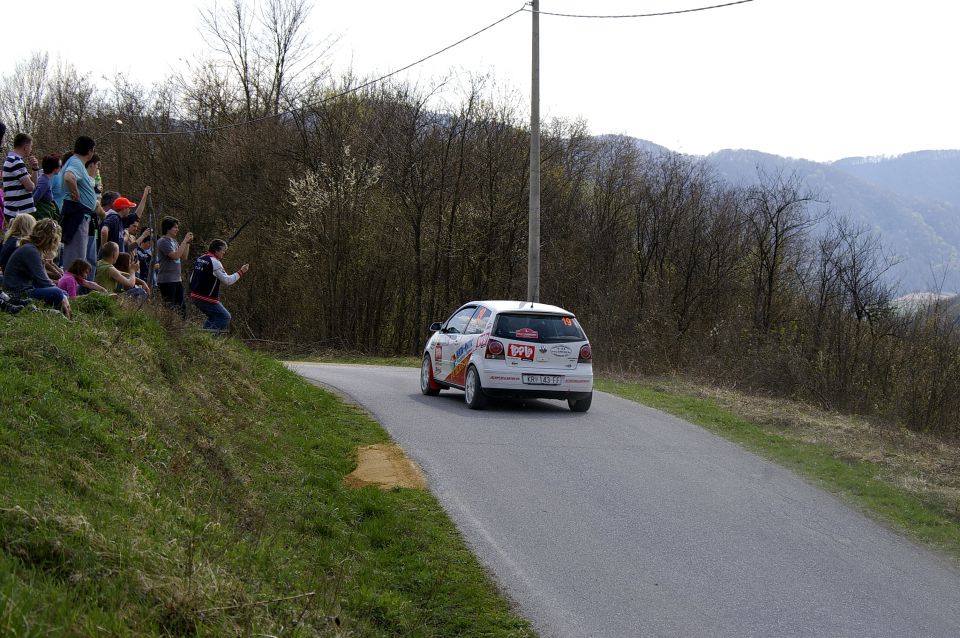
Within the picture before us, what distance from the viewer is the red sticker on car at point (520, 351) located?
14758mm

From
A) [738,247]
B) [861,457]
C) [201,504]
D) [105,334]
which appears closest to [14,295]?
[105,334]

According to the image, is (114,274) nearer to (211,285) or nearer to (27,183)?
(27,183)

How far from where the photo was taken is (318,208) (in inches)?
1515

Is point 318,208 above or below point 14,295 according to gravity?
above

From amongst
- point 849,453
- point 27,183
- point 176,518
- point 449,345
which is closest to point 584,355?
point 449,345

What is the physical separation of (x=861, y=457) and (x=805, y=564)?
534 centimetres

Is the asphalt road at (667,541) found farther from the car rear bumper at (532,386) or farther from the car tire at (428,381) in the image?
the car tire at (428,381)

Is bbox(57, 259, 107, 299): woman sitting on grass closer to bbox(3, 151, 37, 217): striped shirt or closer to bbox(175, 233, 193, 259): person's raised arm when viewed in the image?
bbox(3, 151, 37, 217): striped shirt

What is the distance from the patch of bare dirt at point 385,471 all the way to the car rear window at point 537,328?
3934mm

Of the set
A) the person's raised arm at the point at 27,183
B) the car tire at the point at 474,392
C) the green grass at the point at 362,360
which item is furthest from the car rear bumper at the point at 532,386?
the green grass at the point at 362,360

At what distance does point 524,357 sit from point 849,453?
4.81 m

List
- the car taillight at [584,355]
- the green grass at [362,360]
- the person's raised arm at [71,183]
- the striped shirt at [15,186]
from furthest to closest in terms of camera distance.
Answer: the green grass at [362,360] < the car taillight at [584,355] < the striped shirt at [15,186] < the person's raised arm at [71,183]

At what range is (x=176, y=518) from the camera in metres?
5.79

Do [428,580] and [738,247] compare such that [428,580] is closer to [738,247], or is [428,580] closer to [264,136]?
[738,247]
